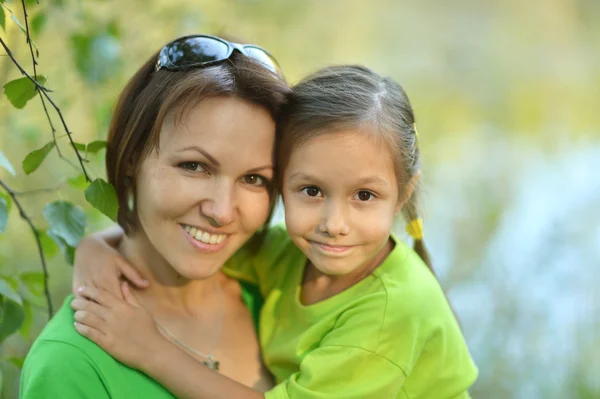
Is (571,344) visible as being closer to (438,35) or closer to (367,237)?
(438,35)

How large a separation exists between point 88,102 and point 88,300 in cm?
204

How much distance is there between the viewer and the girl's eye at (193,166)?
146 centimetres

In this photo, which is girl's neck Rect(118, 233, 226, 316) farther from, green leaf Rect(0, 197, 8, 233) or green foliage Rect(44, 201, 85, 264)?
green leaf Rect(0, 197, 8, 233)

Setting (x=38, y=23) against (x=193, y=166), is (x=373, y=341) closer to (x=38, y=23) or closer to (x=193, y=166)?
(x=193, y=166)

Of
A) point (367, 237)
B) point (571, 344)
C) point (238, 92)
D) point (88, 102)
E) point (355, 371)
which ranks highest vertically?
point (238, 92)

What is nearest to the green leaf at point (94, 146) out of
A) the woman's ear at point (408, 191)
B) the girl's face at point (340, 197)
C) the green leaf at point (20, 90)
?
the green leaf at point (20, 90)

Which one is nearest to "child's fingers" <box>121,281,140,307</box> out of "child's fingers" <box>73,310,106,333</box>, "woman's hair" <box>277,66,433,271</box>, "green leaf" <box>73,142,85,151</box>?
"child's fingers" <box>73,310,106,333</box>

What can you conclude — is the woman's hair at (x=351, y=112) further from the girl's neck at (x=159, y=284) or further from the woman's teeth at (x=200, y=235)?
the girl's neck at (x=159, y=284)

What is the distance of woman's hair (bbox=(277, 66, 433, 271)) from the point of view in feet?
4.90

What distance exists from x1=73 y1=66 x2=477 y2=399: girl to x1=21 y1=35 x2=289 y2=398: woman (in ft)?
0.12

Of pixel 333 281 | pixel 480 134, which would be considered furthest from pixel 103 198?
pixel 480 134

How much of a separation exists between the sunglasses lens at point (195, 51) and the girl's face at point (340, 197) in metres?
0.26

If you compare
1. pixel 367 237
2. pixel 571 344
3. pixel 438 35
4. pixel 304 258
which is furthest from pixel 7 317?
pixel 438 35

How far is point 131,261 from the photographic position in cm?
166
